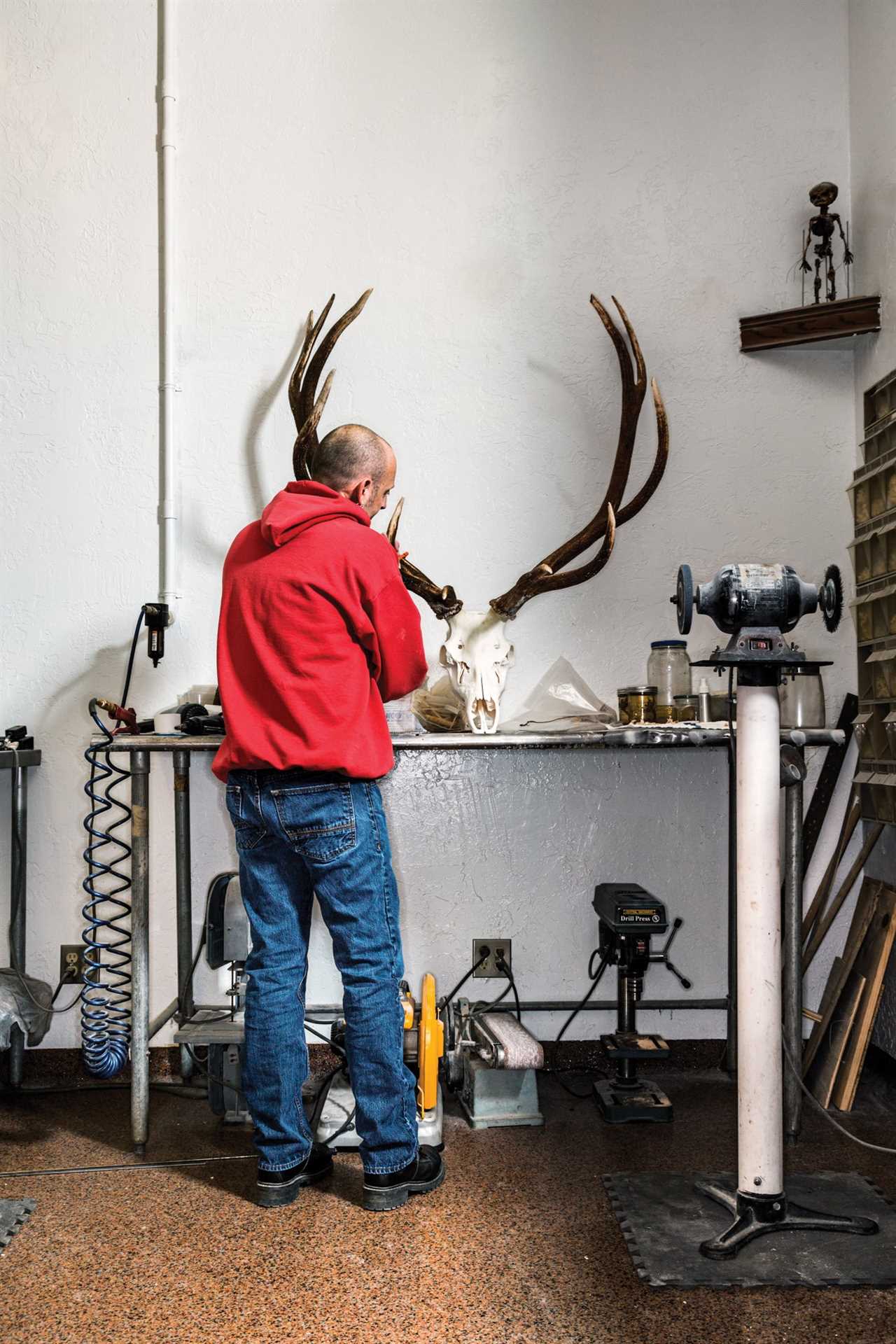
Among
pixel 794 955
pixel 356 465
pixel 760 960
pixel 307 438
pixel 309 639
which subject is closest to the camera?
pixel 760 960

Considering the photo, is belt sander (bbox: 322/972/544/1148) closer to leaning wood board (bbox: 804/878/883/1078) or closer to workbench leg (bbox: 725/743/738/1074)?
workbench leg (bbox: 725/743/738/1074)

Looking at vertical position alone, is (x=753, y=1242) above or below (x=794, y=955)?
below

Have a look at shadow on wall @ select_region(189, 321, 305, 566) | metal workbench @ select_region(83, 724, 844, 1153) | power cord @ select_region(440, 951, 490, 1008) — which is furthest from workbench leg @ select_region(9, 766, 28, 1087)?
power cord @ select_region(440, 951, 490, 1008)

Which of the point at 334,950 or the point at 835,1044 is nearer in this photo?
the point at 334,950

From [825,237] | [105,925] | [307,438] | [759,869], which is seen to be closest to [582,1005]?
[759,869]

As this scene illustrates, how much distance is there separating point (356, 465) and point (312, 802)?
0.76 metres

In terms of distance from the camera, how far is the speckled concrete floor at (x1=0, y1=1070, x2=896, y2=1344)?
158cm

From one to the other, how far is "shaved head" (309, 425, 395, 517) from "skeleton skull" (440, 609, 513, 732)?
1.50ft

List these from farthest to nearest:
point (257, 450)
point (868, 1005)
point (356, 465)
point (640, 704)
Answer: point (257, 450) → point (640, 704) → point (868, 1005) → point (356, 465)

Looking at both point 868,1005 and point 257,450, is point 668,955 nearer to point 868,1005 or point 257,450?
point 868,1005

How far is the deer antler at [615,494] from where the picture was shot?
2.57 meters

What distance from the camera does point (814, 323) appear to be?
110 inches

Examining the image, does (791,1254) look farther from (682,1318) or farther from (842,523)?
(842,523)

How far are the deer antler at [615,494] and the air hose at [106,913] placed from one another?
111cm
